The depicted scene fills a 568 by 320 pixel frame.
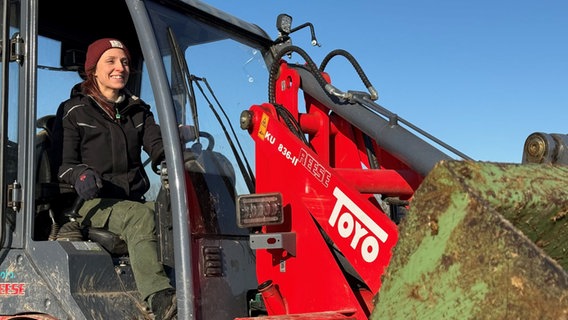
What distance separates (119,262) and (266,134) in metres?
0.89

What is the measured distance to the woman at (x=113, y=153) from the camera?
10.5ft

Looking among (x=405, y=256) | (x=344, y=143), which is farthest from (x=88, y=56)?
(x=405, y=256)

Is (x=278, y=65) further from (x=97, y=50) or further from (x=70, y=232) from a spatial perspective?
(x=70, y=232)

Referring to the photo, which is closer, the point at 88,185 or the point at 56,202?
the point at 88,185

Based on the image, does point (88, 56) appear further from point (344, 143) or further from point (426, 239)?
point (426, 239)

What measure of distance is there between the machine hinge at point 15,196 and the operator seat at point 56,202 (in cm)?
11

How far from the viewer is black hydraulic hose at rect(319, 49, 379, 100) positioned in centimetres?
325

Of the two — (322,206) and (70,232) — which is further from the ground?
(322,206)

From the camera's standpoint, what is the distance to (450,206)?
199cm

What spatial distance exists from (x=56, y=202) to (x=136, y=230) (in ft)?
1.65

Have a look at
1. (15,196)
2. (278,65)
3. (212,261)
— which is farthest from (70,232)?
(278,65)

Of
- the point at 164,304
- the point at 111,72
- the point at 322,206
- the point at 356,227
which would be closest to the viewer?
the point at 356,227

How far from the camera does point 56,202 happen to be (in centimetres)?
348

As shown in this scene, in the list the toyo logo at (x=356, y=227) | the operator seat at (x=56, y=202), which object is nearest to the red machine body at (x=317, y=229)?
the toyo logo at (x=356, y=227)
